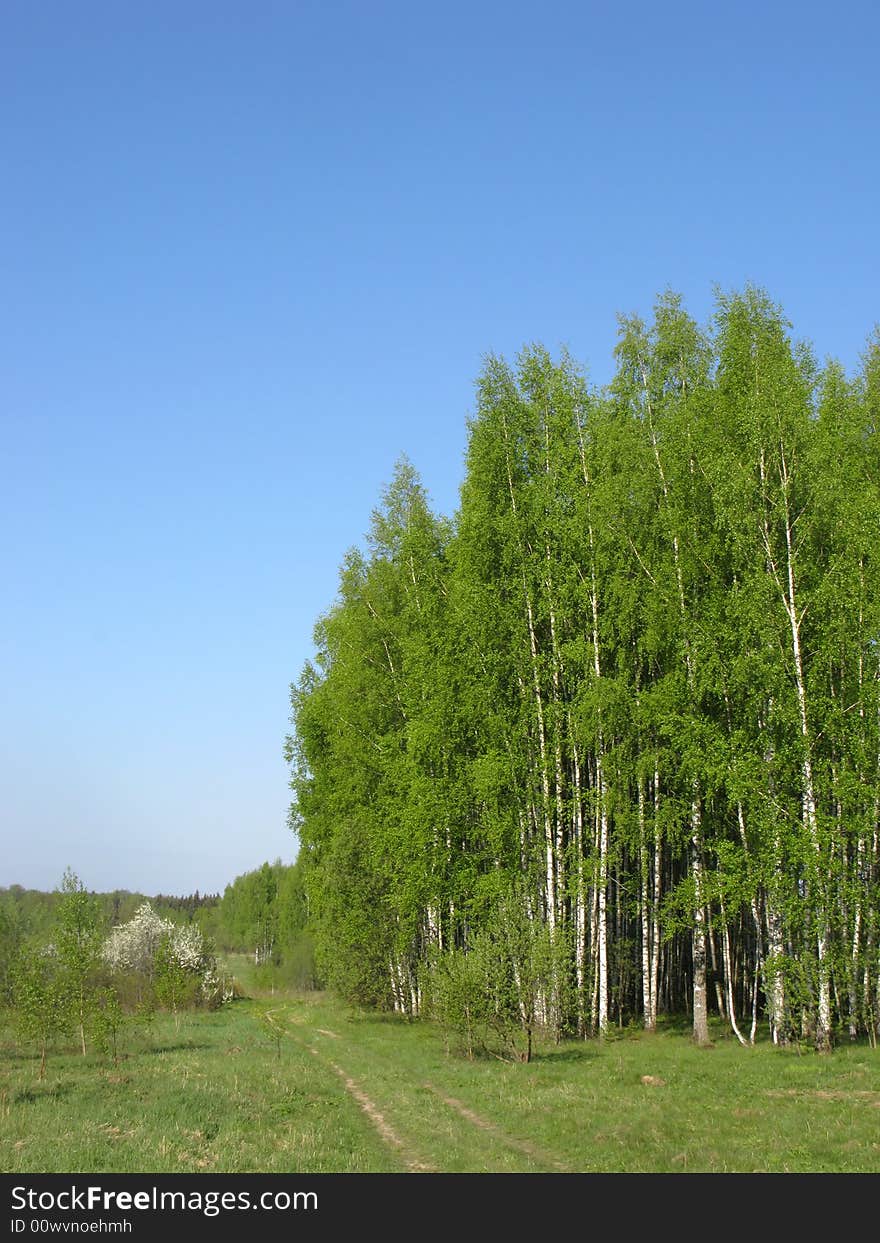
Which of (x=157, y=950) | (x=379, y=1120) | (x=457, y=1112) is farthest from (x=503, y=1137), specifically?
(x=157, y=950)

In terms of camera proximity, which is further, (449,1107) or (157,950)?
(157,950)

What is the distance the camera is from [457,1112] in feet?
55.2

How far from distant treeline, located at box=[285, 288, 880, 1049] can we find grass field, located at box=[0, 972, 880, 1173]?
2604mm

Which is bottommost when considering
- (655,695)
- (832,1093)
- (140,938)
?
(140,938)

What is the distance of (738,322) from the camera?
91.3 feet

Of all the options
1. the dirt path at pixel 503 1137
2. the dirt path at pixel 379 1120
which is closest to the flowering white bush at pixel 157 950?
the dirt path at pixel 379 1120

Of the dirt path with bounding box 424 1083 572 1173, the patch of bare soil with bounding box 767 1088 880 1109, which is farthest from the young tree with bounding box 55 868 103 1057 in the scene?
the patch of bare soil with bounding box 767 1088 880 1109

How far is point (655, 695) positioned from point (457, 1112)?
11813mm

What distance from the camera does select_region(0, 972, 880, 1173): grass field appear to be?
507 inches

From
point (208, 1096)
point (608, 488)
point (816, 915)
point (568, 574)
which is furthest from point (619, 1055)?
point (608, 488)

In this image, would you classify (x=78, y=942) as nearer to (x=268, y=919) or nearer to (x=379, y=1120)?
(x=379, y=1120)

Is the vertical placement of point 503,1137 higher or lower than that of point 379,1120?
higher

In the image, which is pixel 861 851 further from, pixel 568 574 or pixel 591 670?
pixel 568 574
